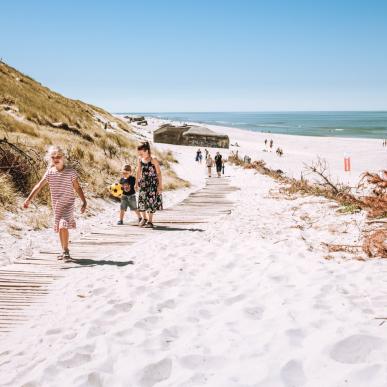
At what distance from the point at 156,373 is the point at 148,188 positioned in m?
5.93

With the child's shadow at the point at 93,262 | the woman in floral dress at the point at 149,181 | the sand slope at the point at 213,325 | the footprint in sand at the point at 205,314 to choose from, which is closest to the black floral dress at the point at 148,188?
the woman in floral dress at the point at 149,181

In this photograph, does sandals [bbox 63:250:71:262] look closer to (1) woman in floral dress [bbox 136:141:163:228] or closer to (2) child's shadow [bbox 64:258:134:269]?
(2) child's shadow [bbox 64:258:134:269]

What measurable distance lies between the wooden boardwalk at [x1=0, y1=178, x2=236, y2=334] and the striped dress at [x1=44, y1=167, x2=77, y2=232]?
67 cm

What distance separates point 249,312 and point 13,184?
7.86 metres

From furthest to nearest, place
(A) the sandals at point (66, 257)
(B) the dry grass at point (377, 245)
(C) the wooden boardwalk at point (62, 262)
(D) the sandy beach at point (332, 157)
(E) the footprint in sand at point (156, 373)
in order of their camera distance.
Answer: (D) the sandy beach at point (332, 157) < (A) the sandals at point (66, 257) < (B) the dry grass at point (377, 245) < (C) the wooden boardwalk at point (62, 262) < (E) the footprint in sand at point (156, 373)

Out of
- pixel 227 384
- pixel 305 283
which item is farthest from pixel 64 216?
pixel 227 384

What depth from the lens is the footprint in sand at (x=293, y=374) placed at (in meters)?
2.68

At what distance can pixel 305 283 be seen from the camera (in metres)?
4.60

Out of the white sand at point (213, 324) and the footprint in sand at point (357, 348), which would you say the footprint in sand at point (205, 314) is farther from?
the footprint in sand at point (357, 348)

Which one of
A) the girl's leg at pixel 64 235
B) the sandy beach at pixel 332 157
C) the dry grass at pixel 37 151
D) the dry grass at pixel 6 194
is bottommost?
the sandy beach at pixel 332 157

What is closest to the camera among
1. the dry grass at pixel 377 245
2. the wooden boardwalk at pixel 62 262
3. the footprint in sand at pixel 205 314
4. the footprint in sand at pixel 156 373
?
the footprint in sand at pixel 156 373

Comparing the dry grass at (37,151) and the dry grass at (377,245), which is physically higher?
the dry grass at (37,151)

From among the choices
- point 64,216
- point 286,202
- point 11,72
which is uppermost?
point 11,72

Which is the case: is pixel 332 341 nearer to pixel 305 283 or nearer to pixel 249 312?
pixel 249 312
